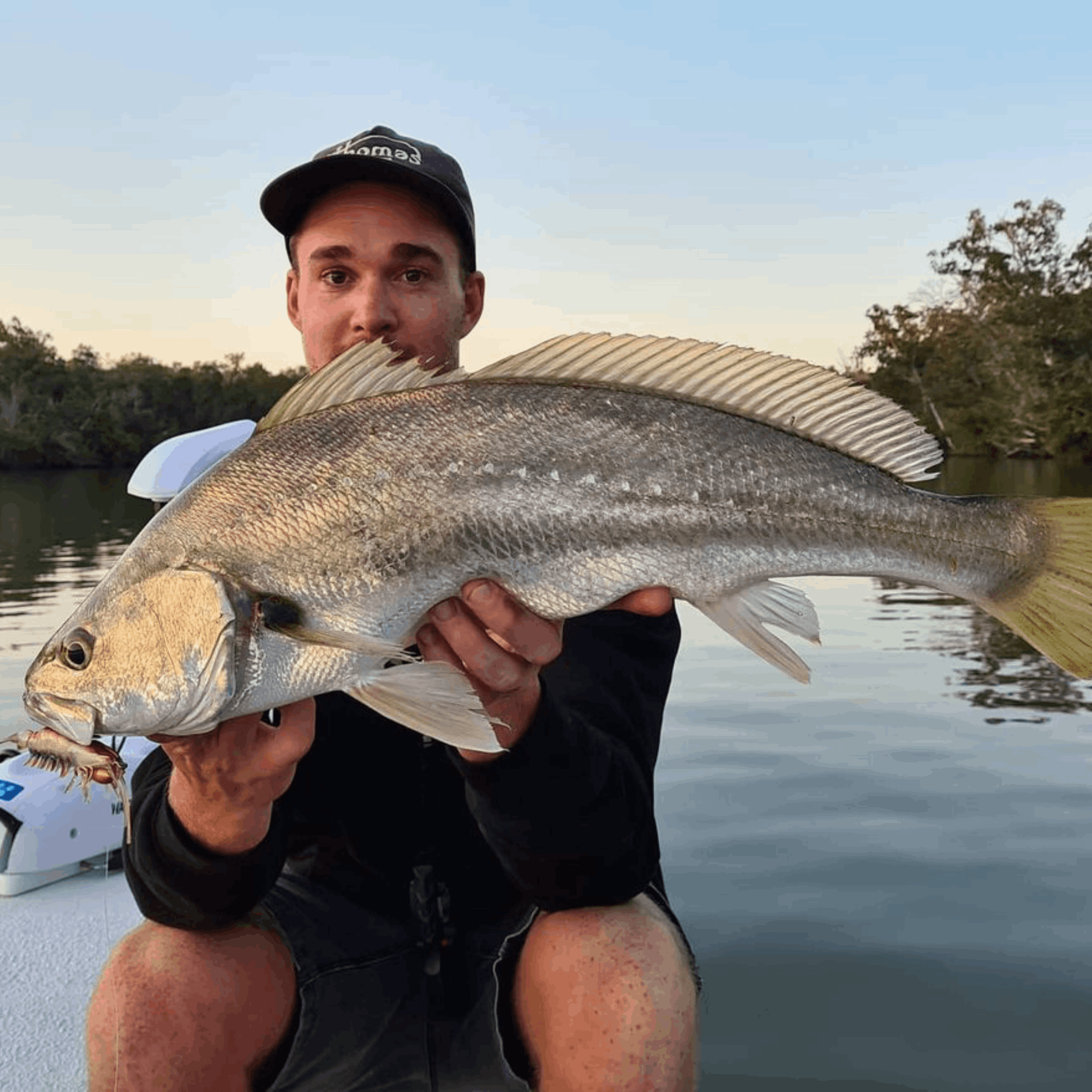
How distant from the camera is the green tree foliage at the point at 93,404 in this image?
67.6m

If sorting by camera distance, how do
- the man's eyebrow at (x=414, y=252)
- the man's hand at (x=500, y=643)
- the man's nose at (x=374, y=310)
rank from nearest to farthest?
the man's hand at (x=500, y=643) < the man's nose at (x=374, y=310) < the man's eyebrow at (x=414, y=252)

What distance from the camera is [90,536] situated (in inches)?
1108

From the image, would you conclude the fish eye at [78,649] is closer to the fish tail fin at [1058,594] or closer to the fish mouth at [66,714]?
the fish mouth at [66,714]

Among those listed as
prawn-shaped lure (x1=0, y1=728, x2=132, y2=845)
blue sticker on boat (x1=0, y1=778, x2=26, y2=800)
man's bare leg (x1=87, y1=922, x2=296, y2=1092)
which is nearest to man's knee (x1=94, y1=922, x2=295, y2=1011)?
man's bare leg (x1=87, y1=922, x2=296, y2=1092)

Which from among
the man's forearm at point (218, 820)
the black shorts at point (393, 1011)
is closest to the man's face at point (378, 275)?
the man's forearm at point (218, 820)

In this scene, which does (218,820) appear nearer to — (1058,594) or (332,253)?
(332,253)

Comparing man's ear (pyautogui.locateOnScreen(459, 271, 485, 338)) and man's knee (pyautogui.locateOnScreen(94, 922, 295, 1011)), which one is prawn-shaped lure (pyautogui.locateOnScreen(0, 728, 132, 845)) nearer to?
man's knee (pyautogui.locateOnScreen(94, 922, 295, 1011))

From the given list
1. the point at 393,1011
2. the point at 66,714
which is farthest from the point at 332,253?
the point at 393,1011

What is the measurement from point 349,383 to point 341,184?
130 cm

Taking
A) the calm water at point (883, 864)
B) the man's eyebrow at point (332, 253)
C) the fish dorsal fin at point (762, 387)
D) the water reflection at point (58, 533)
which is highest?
the man's eyebrow at point (332, 253)

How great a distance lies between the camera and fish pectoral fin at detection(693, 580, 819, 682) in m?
2.26

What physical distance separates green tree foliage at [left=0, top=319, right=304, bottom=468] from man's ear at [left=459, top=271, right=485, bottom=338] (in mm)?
66586

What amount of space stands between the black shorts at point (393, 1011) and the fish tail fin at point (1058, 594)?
1.11 meters

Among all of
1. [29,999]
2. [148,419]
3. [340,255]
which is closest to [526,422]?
[340,255]
